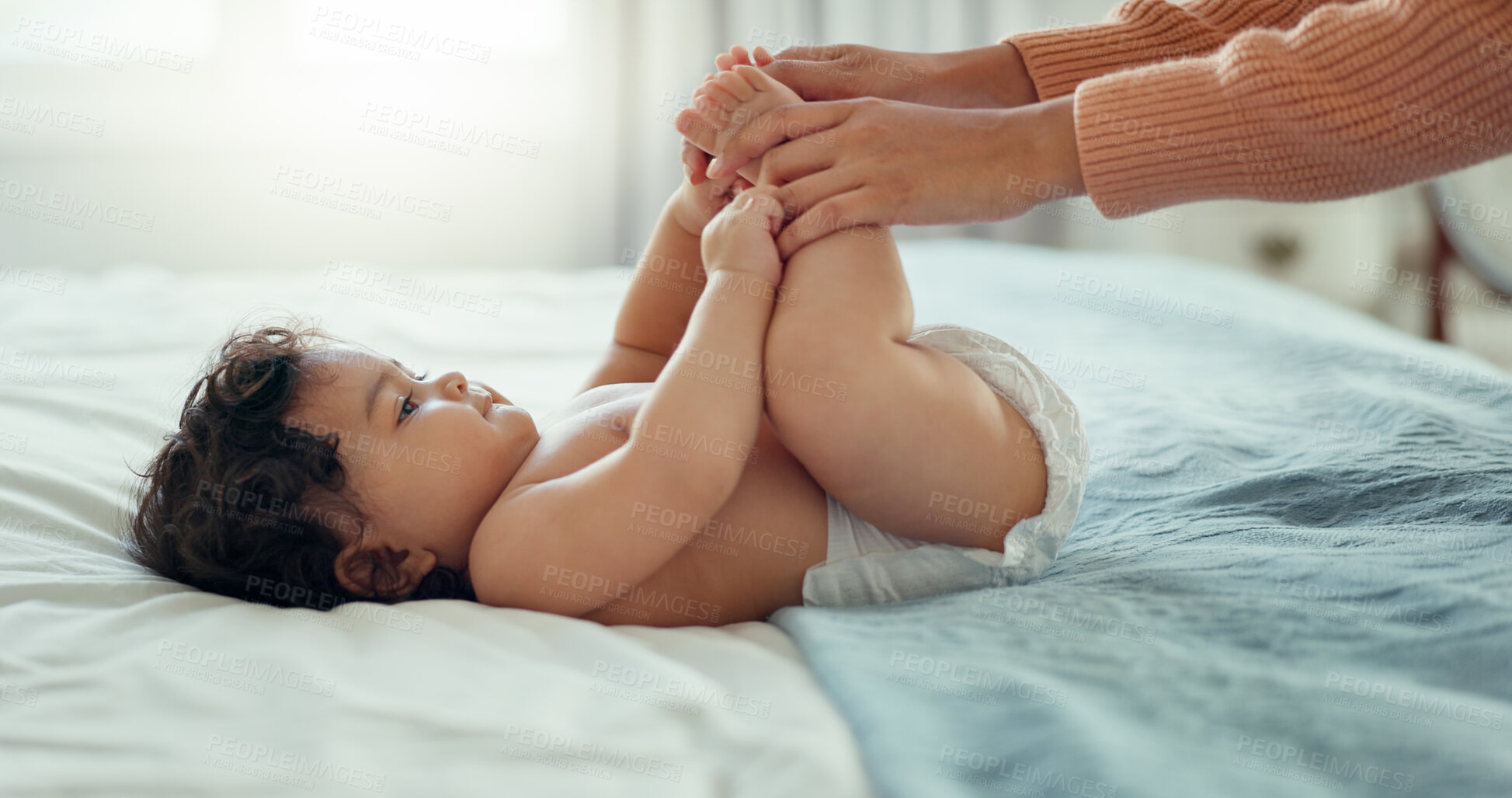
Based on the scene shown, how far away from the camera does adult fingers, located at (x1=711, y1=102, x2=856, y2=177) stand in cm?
89

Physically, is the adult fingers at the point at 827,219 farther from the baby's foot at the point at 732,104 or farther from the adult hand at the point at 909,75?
the adult hand at the point at 909,75

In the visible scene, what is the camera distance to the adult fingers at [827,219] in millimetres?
844

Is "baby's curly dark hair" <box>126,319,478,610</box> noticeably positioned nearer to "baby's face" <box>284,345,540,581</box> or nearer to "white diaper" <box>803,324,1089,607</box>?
"baby's face" <box>284,345,540,581</box>

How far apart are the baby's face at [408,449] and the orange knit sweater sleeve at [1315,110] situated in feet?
1.87

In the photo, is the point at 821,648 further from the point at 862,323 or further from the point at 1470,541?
the point at 1470,541

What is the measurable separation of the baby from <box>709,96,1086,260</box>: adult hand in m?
0.03

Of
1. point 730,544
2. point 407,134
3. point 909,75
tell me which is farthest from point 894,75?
point 407,134

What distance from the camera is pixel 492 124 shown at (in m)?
2.99

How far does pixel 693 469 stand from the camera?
794mm

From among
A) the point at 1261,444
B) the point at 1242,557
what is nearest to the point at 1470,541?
the point at 1242,557

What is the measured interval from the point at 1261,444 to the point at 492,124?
96.3 inches

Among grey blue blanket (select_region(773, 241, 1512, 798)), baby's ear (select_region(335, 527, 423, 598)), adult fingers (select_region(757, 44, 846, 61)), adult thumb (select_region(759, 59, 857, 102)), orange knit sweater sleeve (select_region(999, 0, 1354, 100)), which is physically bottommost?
baby's ear (select_region(335, 527, 423, 598))

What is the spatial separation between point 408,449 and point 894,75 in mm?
642

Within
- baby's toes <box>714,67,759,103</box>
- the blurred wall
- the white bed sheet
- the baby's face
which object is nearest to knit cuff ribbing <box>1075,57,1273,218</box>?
baby's toes <box>714,67,759,103</box>
